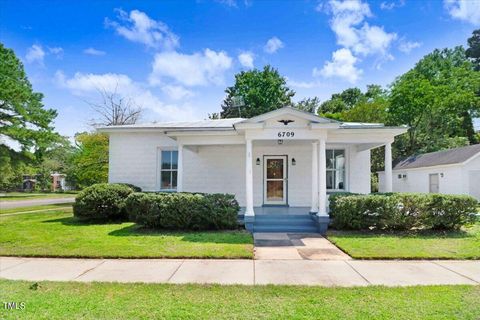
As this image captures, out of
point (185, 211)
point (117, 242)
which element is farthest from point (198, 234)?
point (117, 242)

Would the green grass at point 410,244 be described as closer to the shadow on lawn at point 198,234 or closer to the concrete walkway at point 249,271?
the concrete walkway at point 249,271

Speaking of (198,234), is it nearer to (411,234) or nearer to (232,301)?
(232,301)

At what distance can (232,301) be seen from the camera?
412cm

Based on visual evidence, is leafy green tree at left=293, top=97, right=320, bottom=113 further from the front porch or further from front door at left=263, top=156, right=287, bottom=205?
the front porch

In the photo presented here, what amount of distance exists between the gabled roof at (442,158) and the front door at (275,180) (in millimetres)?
14814

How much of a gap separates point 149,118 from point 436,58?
35.3 m

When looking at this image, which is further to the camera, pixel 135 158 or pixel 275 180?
pixel 135 158

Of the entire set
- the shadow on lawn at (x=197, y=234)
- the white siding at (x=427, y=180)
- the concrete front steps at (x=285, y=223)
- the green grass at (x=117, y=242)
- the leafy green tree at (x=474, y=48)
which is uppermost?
the leafy green tree at (x=474, y=48)

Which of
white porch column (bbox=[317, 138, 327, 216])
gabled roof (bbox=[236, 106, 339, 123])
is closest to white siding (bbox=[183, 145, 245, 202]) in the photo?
gabled roof (bbox=[236, 106, 339, 123])

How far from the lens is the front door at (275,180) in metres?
12.4

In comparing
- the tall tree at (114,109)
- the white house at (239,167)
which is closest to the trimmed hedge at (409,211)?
the white house at (239,167)

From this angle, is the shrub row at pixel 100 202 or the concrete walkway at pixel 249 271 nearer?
the concrete walkway at pixel 249 271

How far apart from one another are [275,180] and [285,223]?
2.86 metres

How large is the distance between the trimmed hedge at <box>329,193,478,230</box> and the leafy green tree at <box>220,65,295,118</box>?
25576 mm
